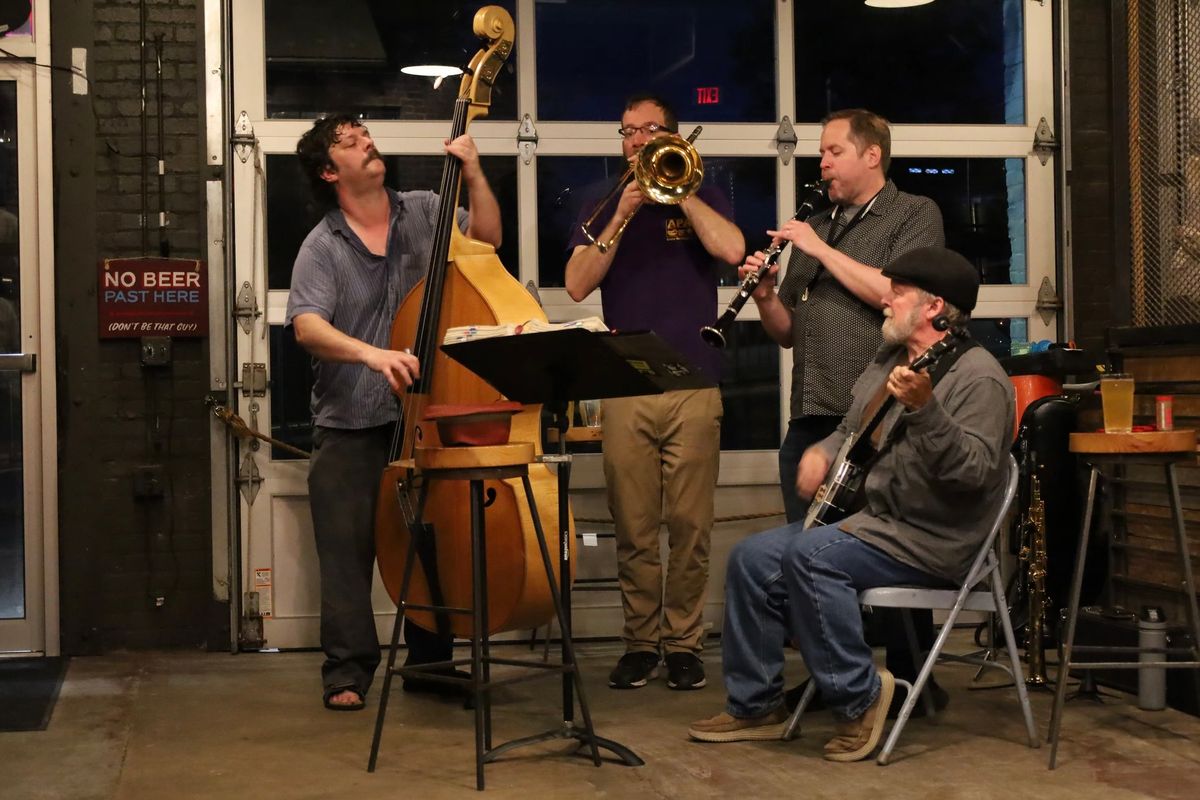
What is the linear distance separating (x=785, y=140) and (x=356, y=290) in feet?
6.83

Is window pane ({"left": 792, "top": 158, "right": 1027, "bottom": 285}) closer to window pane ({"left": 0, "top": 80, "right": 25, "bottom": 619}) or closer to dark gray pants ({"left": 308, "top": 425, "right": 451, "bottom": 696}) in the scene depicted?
dark gray pants ({"left": 308, "top": 425, "right": 451, "bottom": 696})

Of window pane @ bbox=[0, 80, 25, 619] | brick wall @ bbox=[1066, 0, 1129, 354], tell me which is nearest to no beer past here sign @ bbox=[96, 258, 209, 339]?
window pane @ bbox=[0, 80, 25, 619]

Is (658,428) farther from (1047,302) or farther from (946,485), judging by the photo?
(1047,302)

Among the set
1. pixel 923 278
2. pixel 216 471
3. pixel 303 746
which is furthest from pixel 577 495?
pixel 923 278

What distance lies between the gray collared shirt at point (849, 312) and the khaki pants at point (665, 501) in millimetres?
487

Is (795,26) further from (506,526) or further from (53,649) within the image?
(53,649)

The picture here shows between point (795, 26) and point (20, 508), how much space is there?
363 centimetres

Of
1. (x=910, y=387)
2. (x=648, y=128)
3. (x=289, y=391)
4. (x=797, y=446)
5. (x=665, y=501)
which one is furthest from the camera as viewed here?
(x=289, y=391)

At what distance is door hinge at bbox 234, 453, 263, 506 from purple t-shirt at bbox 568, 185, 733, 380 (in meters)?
1.66

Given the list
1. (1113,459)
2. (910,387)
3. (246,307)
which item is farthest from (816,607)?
(246,307)

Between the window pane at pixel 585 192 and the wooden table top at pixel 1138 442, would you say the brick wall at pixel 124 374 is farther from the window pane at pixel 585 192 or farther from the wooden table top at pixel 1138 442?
the wooden table top at pixel 1138 442

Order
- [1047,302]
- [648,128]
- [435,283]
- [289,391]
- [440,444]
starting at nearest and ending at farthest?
Answer: [440,444]
[435,283]
[648,128]
[289,391]
[1047,302]

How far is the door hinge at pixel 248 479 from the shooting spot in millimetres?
5727

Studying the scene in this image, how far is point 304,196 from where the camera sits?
582 cm
